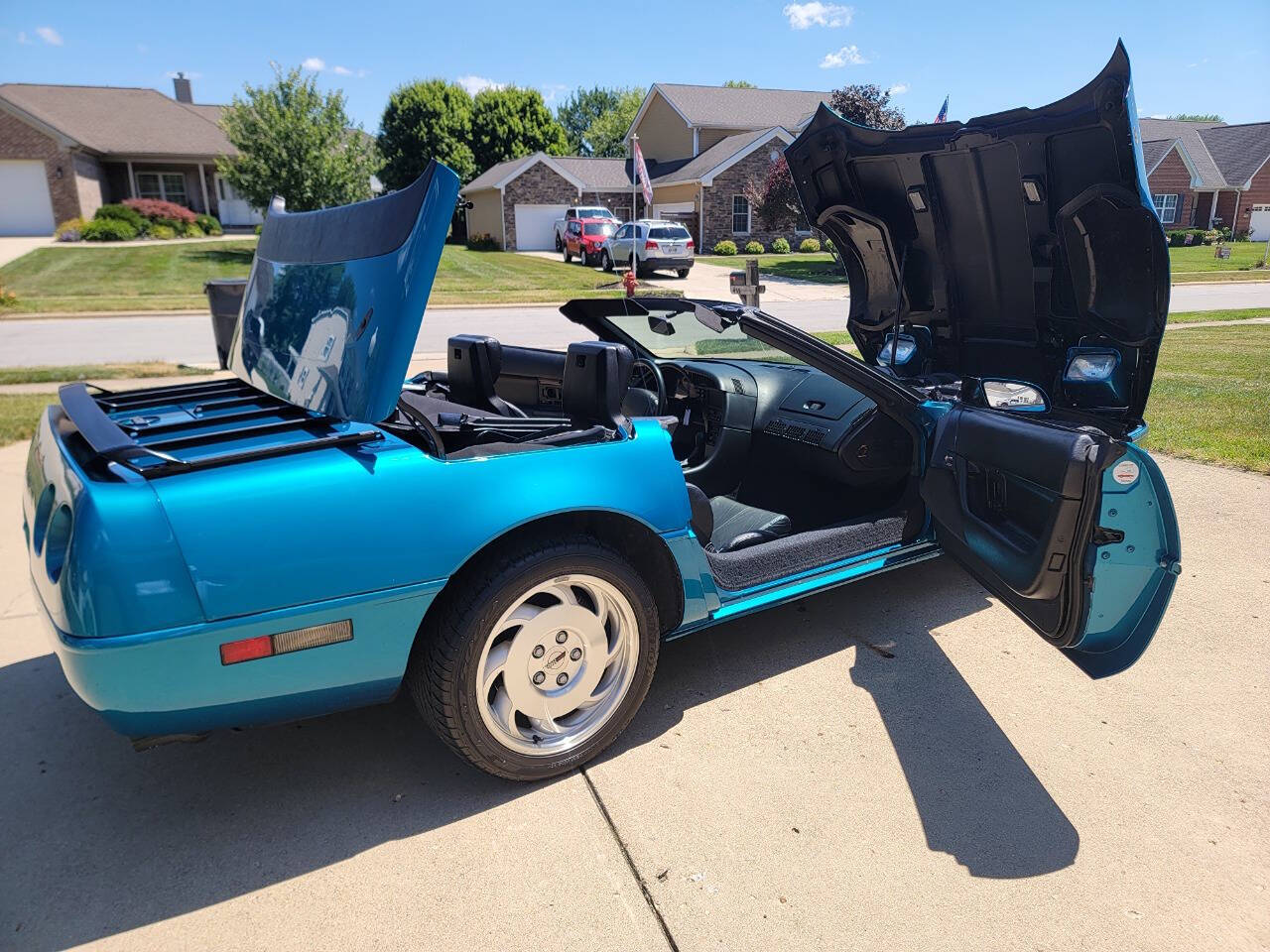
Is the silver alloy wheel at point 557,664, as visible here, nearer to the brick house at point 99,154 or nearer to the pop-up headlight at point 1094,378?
the pop-up headlight at point 1094,378

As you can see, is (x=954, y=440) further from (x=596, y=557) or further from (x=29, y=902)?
(x=29, y=902)

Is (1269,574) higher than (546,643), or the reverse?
(546,643)

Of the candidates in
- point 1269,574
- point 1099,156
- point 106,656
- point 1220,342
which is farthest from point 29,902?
point 1220,342

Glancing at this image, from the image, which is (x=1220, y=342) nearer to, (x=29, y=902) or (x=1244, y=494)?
(x=1244, y=494)

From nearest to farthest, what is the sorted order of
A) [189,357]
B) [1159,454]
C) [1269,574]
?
[1269,574] < [1159,454] < [189,357]

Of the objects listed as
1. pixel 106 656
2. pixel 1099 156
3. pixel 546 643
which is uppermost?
pixel 1099 156

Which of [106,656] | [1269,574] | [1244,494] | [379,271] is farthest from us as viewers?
[1244,494]

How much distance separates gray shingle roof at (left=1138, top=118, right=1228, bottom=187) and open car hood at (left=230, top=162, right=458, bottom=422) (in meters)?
47.7

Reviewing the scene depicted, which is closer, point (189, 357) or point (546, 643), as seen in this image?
point (546, 643)

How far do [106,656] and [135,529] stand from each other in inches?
11.7

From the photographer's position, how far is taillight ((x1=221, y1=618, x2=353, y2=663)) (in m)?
2.07

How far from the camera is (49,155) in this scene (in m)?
32.9

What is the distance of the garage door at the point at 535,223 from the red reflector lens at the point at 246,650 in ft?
120

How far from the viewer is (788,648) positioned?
3465 millimetres
